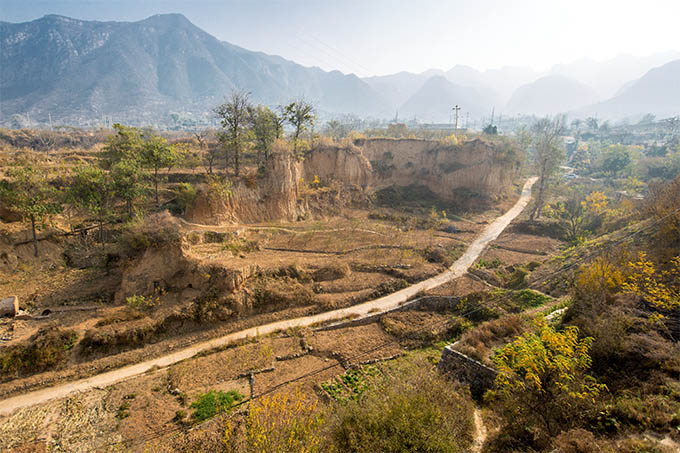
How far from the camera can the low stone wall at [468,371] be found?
12.8 m

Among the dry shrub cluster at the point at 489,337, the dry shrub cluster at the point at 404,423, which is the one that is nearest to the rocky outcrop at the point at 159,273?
the dry shrub cluster at the point at 404,423

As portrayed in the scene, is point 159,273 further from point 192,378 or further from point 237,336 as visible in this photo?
point 192,378

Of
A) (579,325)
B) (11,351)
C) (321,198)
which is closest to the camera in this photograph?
(579,325)

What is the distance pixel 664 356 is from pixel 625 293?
4.82m

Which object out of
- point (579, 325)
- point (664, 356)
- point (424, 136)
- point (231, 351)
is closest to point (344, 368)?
point (231, 351)

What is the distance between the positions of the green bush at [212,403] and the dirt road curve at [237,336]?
3.88 metres

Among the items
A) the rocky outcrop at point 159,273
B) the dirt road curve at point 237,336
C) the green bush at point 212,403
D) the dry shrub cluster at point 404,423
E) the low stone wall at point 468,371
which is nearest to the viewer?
the dry shrub cluster at point 404,423

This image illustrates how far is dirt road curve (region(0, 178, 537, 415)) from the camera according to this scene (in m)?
13.0

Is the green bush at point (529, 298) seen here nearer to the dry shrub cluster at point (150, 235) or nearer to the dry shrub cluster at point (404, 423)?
the dry shrub cluster at point (404, 423)

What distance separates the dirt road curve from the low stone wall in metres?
6.61

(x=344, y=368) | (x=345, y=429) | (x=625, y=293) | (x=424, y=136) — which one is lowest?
(x=344, y=368)

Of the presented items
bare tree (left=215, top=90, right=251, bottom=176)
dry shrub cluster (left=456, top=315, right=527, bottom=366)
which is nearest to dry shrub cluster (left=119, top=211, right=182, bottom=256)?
bare tree (left=215, top=90, right=251, bottom=176)

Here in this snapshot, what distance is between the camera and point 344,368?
595 inches

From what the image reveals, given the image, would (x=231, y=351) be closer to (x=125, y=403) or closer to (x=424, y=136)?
(x=125, y=403)
